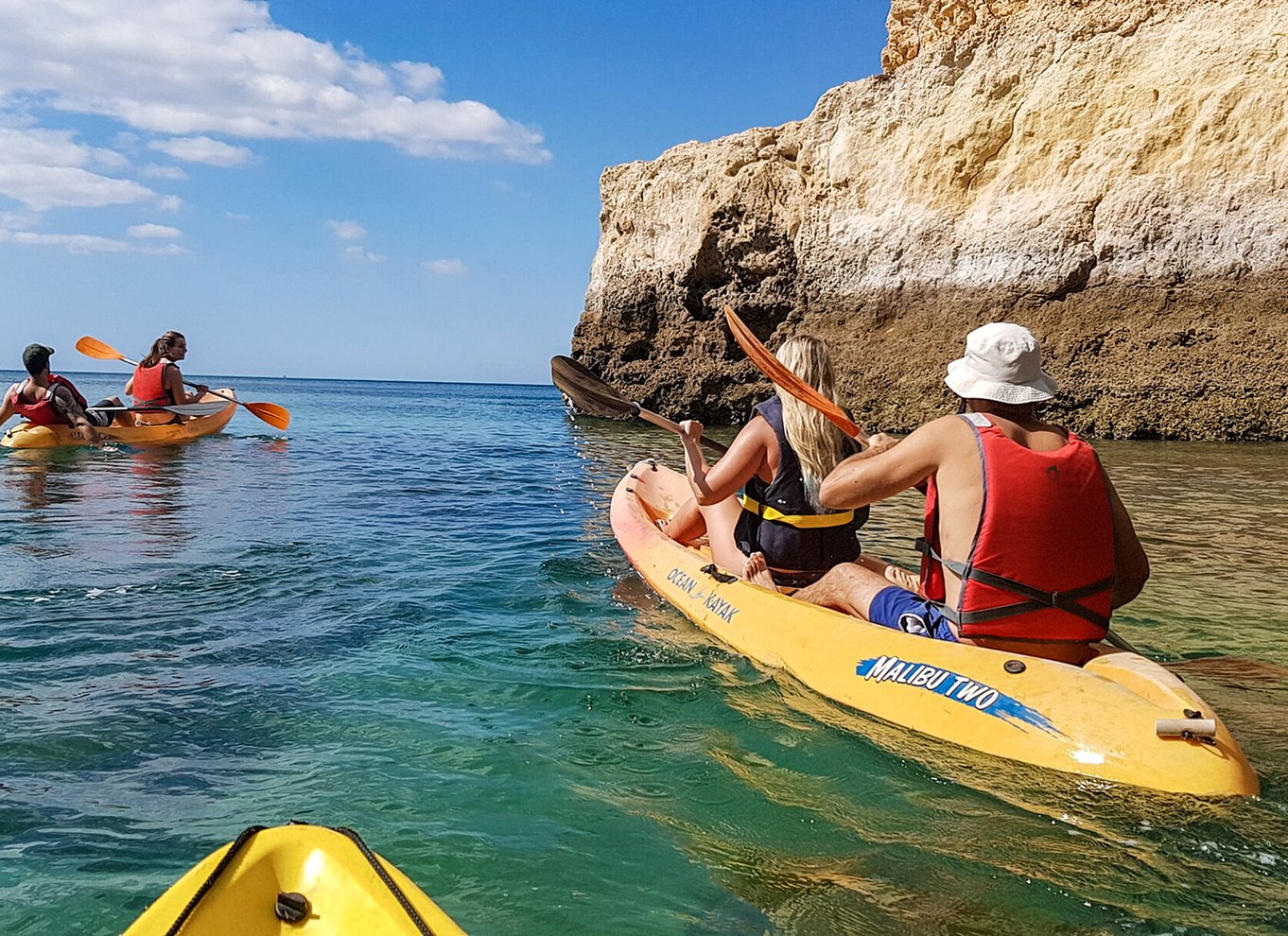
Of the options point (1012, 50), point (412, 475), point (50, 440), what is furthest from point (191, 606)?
point (1012, 50)

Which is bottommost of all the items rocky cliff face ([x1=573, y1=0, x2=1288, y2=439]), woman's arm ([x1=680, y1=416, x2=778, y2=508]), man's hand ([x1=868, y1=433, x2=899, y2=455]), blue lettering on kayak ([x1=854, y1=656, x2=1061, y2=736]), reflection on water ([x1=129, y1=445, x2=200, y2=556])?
reflection on water ([x1=129, y1=445, x2=200, y2=556])

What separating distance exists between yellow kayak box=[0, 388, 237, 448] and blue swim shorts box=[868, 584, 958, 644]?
1144 cm

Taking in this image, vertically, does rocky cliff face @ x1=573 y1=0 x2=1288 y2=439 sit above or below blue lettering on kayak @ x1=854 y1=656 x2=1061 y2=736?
above

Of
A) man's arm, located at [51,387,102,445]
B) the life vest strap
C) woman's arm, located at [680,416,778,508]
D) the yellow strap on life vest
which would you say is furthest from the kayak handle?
man's arm, located at [51,387,102,445]

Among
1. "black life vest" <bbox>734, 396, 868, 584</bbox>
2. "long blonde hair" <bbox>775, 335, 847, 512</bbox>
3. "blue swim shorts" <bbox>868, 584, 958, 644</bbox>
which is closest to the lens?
"blue swim shorts" <bbox>868, 584, 958, 644</bbox>

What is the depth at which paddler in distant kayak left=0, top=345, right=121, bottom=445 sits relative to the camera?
11.5 m

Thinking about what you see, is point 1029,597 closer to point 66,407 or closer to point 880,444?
point 880,444

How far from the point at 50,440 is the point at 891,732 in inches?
465

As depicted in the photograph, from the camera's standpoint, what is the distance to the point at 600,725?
144 inches

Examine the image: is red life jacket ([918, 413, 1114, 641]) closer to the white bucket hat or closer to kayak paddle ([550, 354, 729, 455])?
the white bucket hat

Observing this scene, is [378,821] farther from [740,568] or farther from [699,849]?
[740,568]

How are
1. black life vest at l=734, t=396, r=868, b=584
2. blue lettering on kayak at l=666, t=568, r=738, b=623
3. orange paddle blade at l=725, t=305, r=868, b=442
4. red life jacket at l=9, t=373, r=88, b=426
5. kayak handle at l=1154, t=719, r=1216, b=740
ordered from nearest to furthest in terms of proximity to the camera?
1. kayak handle at l=1154, t=719, r=1216, b=740
2. orange paddle blade at l=725, t=305, r=868, b=442
3. black life vest at l=734, t=396, r=868, b=584
4. blue lettering on kayak at l=666, t=568, r=738, b=623
5. red life jacket at l=9, t=373, r=88, b=426

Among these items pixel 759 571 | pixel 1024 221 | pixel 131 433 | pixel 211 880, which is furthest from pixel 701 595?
pixel 1024 221

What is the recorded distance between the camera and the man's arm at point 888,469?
3162mm
